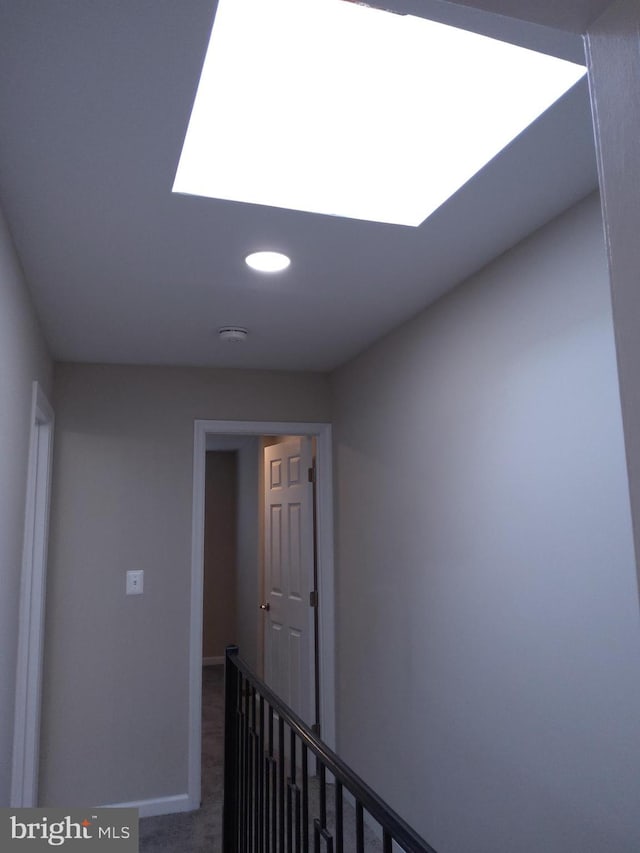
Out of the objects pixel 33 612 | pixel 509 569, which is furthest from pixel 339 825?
pixel 33 612

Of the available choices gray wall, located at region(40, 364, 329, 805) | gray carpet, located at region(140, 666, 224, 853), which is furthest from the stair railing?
gray wall, located at region(40, 364, 329, 805)

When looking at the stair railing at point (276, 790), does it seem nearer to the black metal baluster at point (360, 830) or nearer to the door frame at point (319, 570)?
the black metal baluster at point (360, 830)

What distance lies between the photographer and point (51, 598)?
3125 mm

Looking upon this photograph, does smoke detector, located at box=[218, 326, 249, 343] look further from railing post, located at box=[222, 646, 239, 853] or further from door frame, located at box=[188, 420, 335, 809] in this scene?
railing post, located at box=[222, 646, 239, 853]

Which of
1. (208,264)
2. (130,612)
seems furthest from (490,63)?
(130,612)

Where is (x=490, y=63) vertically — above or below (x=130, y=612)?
above

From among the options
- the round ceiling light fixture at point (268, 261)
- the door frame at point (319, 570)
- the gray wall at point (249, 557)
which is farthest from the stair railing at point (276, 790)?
the gray wall at point (249, 557)

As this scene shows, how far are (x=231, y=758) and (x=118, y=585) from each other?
4.28 feet

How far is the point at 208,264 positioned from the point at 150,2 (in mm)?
1077

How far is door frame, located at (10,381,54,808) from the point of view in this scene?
256cm

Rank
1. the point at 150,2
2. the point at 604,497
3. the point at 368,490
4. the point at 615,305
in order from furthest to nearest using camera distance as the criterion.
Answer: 1. the point at 368,490
2. the point at 604,497
3. the point at 150,2
4. the point at 615,305

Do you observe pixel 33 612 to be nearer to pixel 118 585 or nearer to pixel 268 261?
pixel 118 585

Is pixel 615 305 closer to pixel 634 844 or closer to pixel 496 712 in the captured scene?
pixel 634 844

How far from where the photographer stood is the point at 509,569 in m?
1.98
